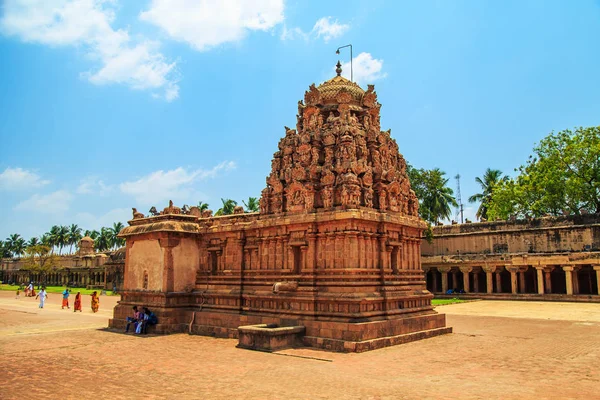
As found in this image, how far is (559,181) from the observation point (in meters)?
38.9

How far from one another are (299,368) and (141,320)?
8.37 m

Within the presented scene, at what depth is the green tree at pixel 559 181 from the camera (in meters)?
37.8

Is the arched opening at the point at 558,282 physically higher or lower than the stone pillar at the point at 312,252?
lower

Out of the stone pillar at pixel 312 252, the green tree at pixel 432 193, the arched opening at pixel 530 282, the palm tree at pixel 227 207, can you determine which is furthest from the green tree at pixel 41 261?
the stone pillar at pixel 312 252

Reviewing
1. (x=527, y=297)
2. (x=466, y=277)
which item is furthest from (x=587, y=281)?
(x=466, y=277)

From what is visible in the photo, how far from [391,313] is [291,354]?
3.71 metres

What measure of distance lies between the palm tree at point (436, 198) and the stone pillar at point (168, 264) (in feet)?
113

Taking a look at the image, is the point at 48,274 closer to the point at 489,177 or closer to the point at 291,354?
the point at 489,177

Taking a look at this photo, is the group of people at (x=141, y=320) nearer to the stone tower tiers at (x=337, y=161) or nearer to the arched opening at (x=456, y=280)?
the stone tower tiers at (x=337, y=161)

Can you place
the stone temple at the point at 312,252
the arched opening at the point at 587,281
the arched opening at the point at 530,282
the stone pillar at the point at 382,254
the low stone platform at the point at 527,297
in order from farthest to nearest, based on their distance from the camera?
1. the arched opening at the point at 530,282
2. the arched opening at the point at 587,281
3. the low stone platform at the point at 527,297
4. the stone pillar at the point at 382,254
5. the stone temple at the point at 312,252

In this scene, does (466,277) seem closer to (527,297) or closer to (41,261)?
(527,297)

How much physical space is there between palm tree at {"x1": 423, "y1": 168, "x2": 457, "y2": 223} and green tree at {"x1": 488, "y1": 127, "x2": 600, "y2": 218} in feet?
19.8

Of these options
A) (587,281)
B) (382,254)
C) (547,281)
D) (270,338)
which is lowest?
(270,338)

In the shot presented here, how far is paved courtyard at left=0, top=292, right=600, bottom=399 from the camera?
331 inches
